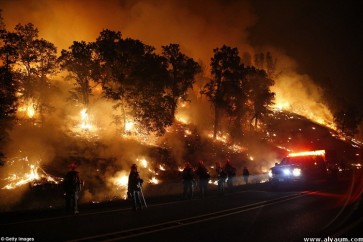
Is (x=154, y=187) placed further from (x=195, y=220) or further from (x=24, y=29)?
(x=24, y=29)

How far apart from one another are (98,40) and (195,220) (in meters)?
29.4

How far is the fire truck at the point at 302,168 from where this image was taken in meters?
20.0

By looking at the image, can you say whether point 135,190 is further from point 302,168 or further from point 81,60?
point 81,60

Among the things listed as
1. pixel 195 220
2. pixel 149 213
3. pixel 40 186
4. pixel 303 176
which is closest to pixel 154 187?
pixel 40 186

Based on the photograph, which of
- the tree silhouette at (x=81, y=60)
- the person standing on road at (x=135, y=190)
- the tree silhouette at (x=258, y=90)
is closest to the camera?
the person standing on road at (x=135, y=190)

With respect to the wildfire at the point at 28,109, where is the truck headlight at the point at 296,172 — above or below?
below

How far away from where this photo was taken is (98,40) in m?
35.4

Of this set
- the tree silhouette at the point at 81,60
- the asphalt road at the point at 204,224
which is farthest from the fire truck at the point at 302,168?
the tree silhouette at the point at 81,60

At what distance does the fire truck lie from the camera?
20.0 metres

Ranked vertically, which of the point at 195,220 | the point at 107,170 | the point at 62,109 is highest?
the point at 62,109

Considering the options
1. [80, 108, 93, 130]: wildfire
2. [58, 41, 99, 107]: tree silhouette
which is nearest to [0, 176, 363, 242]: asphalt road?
[58, 41, 99, 107]: tree silhouette

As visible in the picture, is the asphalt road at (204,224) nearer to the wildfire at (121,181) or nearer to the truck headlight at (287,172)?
the truck headlight at (287,172)

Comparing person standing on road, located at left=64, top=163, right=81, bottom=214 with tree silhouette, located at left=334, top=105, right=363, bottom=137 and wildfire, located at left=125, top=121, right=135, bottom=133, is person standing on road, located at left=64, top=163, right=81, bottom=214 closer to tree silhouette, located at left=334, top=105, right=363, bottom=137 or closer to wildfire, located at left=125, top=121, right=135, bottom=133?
wildfire, located at left=125, top=121, right=135, bottom=133

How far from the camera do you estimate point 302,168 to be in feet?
65.8
